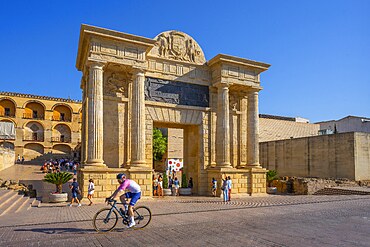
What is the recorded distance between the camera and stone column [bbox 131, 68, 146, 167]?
1593 cm

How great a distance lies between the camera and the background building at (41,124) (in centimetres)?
5634

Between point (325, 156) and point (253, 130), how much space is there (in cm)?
1011

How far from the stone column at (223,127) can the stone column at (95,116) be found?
691 cm

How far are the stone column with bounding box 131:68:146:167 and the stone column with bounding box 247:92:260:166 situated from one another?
23.0 feet

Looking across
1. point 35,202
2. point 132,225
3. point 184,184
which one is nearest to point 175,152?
point 184,184

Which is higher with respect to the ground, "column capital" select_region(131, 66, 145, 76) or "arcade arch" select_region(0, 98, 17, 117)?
"arcade arch" select_region(0, 98, 17, 117)

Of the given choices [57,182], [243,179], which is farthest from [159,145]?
[57,182]

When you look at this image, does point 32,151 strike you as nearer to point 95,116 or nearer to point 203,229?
point 95,116

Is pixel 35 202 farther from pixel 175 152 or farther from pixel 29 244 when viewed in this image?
pixel 175 152

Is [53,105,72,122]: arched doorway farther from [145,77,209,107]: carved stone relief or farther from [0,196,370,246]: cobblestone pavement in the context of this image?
[0,196,370,246]: cobblestone pavement

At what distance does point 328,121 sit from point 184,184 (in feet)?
118

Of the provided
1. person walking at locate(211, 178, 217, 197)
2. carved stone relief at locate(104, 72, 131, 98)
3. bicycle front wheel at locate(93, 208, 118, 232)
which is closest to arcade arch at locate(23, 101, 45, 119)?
carved stone relief at locate(104, 72, 131, 98)

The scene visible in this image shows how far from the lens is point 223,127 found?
18.7 meters

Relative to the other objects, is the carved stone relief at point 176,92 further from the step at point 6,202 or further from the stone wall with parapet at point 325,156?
the stone wall with parapet at point 325,156
